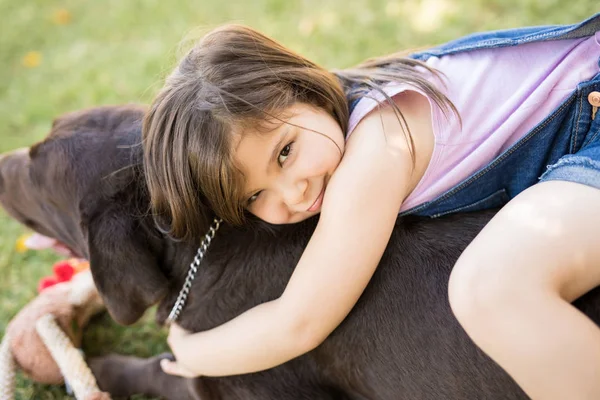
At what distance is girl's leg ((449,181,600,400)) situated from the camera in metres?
1.71

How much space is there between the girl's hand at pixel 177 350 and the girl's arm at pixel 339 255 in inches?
8.4

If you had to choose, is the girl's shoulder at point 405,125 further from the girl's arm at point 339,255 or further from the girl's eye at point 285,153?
the girl's eye at point 285,153

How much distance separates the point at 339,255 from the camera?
79.7 inches

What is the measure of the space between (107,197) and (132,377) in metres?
0.87

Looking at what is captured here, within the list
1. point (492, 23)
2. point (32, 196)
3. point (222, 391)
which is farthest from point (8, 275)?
point (492, 23)

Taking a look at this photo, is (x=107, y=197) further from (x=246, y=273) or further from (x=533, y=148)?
(x=533, y=148)

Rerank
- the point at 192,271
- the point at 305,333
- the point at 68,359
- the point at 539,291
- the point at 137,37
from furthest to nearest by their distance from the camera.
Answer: the point at 137,37
the point at 68,359
the point at 192,271
the point at 305,333
the point at 539,291

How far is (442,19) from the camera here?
4324 mm

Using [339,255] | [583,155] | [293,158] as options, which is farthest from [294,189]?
[583,155]

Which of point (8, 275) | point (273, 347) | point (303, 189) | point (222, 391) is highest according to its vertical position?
point (303, 189)

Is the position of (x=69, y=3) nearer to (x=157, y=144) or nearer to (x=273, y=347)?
(x=157, y=144)

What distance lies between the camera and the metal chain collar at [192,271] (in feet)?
7.69

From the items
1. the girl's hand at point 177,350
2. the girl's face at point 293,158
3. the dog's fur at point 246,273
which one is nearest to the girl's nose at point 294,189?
the girl's face at point 293,158

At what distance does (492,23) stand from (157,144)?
283cm
